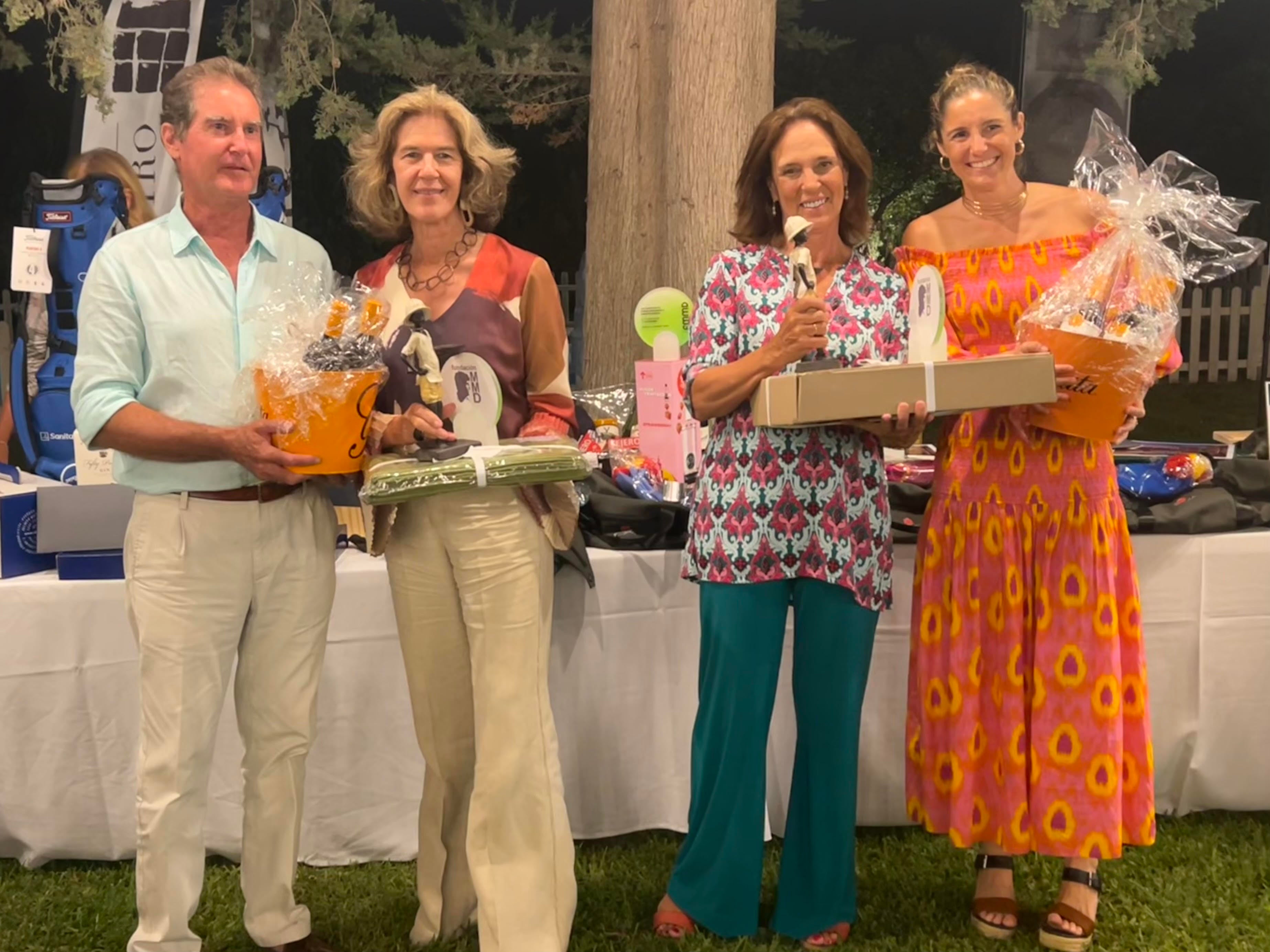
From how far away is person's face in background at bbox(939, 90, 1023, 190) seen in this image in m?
2.18

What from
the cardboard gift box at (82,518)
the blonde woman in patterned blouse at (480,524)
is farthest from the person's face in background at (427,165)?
the cardboard gift box at (82,518)

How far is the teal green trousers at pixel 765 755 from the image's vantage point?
87.7 inches

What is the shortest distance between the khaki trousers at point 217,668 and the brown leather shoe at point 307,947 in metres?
0.11

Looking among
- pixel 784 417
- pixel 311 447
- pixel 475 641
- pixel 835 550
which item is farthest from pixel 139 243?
pixel 835 550

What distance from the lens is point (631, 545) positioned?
287 centimetres

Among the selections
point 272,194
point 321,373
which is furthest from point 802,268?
point 272,194

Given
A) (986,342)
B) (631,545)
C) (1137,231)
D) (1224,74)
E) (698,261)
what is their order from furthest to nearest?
(1224,74) → (698,261) → (631,545) → (986,342) → (1137,231)

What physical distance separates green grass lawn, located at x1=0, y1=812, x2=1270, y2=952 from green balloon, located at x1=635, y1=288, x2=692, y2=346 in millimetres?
1557

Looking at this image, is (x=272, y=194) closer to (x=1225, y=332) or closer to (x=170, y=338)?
(x=170, y=338)

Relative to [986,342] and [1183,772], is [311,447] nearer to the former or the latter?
[986,342]

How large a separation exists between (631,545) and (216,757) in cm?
112

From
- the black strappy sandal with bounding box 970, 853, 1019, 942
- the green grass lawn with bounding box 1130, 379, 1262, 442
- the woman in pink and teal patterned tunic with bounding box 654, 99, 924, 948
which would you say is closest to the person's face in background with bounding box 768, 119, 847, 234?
the woman in pink and teal patterned tunic with bounding box 654, 99, 924, 948

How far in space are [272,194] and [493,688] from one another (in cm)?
307

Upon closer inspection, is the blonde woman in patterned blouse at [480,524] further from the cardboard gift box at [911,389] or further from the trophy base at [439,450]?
the cardboard gift box at [911,389]
